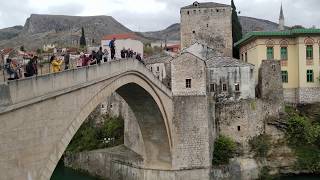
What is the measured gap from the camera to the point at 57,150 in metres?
12.8

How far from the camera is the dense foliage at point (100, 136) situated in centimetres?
3359

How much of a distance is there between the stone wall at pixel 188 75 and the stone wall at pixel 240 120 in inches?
151

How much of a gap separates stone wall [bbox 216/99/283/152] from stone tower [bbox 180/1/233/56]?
1196 cm

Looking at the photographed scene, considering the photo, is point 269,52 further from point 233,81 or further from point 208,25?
point 208,25

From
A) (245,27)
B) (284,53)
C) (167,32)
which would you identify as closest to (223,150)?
(284,53)

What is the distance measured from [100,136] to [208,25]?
13.4 m

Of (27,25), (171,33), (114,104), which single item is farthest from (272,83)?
(27,25)

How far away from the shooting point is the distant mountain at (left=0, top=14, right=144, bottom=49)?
9200 centimetres

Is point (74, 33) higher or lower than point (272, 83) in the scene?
higher

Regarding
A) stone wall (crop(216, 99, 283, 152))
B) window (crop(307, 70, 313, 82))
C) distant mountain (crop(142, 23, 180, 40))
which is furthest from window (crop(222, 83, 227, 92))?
distant mountain (crop(142, 23, 180, 40))

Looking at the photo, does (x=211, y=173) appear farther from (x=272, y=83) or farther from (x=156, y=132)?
(x=272, y=83)

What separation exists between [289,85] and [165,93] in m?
11.9

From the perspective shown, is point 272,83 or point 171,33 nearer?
point 272,83

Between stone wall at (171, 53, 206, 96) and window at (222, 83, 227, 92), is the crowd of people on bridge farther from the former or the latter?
window at (222, 83, 227, 92)
